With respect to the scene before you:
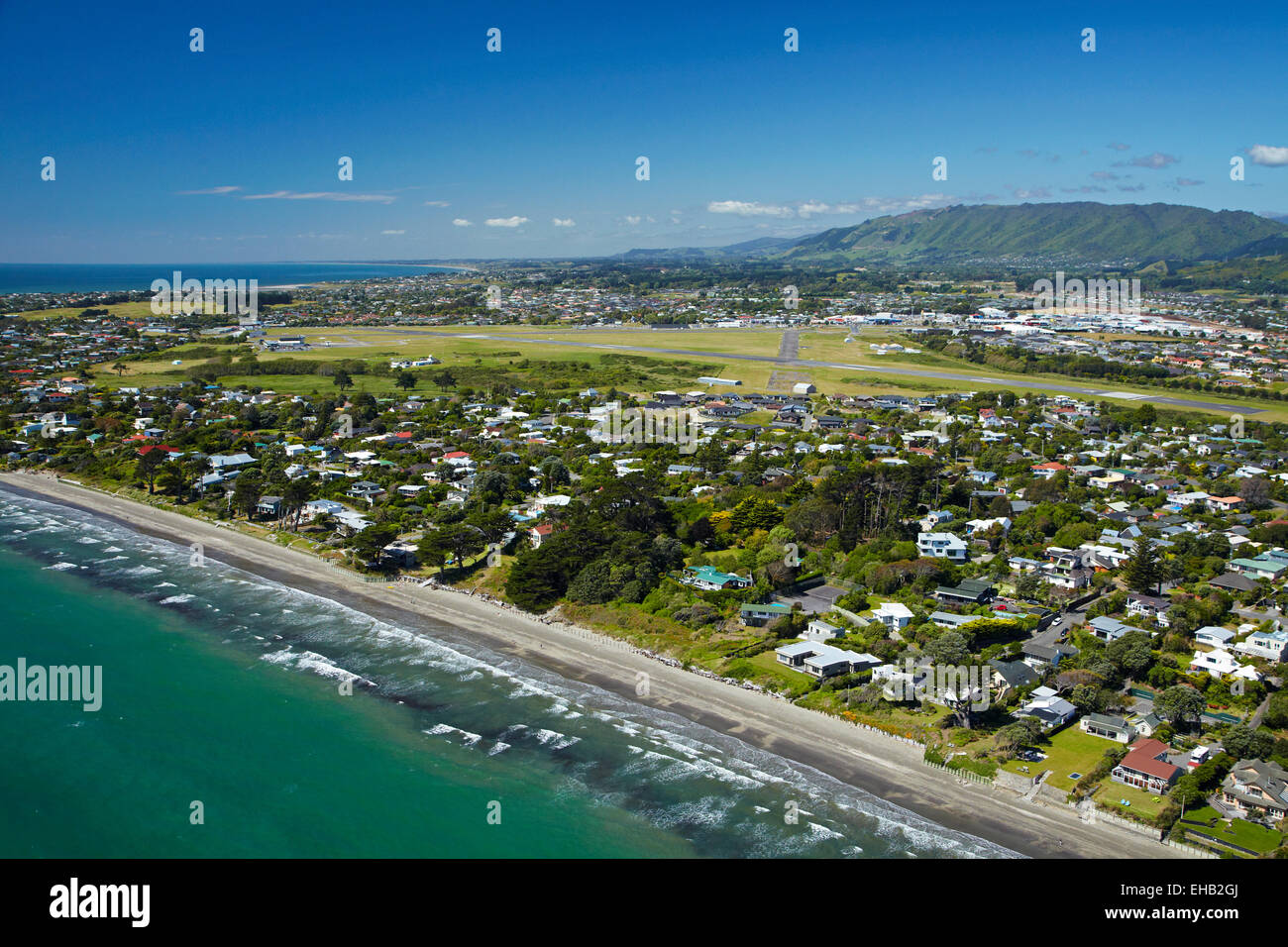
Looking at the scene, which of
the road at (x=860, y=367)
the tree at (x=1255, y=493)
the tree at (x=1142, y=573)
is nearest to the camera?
the tree at (x=1142, y=573)

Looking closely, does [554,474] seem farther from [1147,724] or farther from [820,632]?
[1147,724]

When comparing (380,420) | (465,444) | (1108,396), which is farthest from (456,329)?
(1108,396)

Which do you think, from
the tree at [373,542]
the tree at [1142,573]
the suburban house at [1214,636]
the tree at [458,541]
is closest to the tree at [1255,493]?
the tree at [1142,573]

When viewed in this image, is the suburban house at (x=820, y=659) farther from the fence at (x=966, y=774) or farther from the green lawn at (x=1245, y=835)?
the green lawn at (x=1245, y=835)

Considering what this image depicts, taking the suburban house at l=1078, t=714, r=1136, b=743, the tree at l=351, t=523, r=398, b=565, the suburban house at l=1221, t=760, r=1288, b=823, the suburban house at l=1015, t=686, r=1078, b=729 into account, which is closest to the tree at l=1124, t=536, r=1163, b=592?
the suburban house at l=1015, t=686, r=1078, b=729

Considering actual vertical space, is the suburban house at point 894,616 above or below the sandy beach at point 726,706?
above

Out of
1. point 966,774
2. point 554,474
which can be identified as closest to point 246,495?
point 554,474

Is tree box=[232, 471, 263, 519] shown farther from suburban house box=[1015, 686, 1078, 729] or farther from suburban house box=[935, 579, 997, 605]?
suburban house box=[1015, 686, 1078, 729]

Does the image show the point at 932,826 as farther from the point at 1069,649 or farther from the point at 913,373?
the point at 913,373
